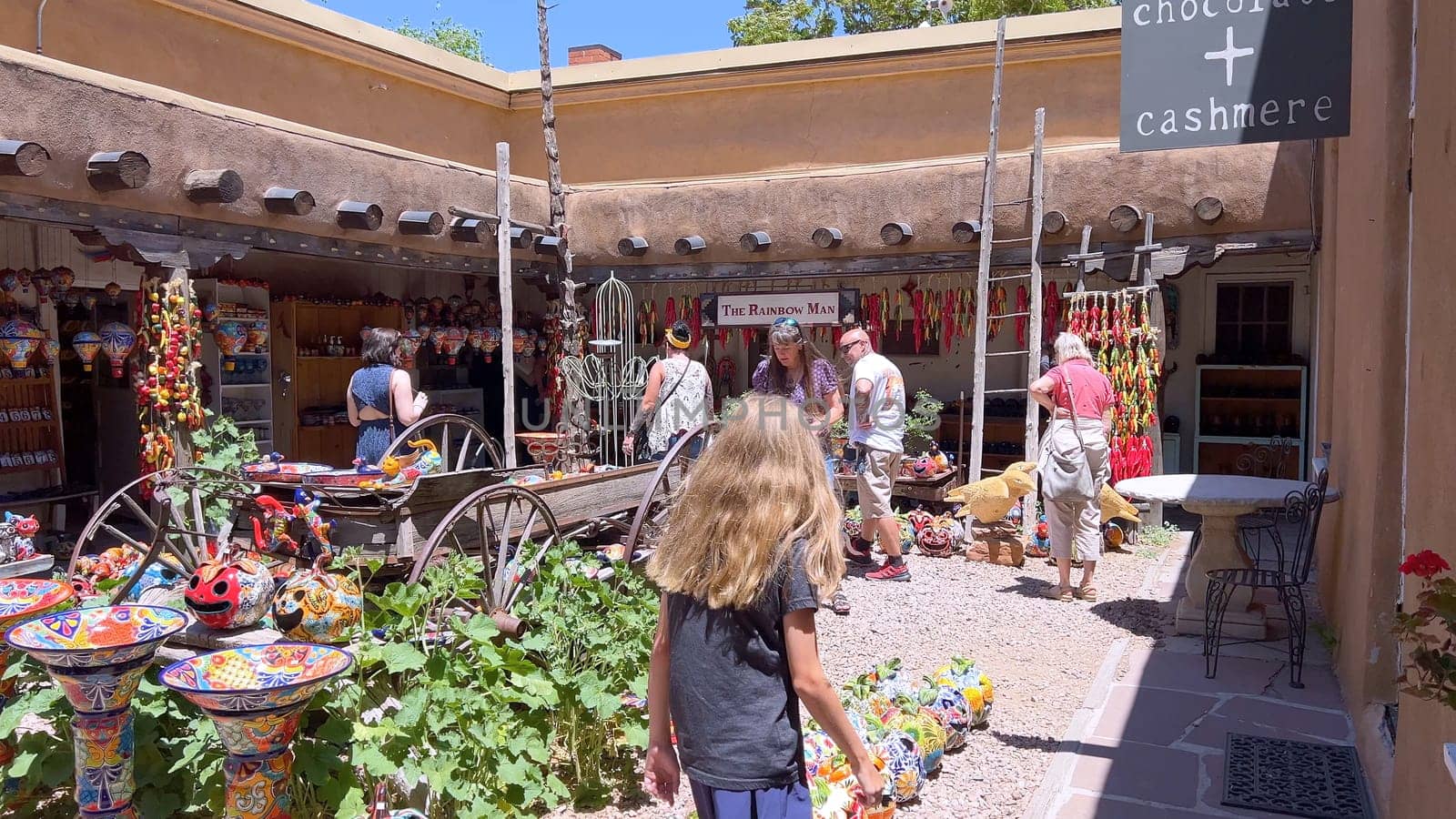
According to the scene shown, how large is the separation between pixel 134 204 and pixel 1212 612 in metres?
6.93

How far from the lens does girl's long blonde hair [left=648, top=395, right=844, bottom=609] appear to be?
2.21m

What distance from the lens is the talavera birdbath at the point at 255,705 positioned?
2.68 meters

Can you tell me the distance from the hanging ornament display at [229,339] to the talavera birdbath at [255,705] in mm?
6725

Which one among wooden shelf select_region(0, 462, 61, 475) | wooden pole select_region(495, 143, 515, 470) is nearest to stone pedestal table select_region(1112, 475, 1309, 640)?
wooden pole select_region(495, 143, 515, 470)

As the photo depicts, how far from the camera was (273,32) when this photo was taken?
10.3 metres

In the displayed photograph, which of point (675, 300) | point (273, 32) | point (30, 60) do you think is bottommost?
point (675, 300)

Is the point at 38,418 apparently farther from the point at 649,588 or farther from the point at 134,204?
the point at 649,588

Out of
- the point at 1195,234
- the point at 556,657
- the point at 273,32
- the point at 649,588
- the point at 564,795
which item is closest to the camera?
the point at 564,795

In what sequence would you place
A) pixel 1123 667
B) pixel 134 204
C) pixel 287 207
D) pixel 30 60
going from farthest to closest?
1. pixel 287 207
2. pixel 134 204
3. pixel 30 60
4. pixel 1123 667

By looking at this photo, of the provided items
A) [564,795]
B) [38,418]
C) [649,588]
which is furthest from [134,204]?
[564,795]

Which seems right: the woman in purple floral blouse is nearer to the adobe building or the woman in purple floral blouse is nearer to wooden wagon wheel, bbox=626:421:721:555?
wooden wagon wheel, bbox=626:421:721:555

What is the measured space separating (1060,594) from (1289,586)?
6.00 feet

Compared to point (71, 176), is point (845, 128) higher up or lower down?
higher up

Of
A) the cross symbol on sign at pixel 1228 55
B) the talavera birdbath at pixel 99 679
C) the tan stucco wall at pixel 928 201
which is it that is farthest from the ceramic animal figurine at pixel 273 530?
the tan stucco wall at pixel 928 201
